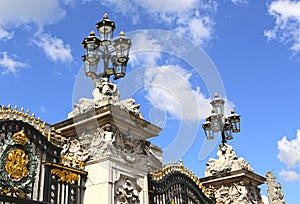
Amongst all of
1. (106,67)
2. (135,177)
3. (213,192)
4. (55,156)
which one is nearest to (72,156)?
(55,156)

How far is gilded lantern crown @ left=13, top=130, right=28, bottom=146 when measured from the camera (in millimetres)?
5824

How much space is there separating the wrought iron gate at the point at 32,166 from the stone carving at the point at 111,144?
0.41 meters

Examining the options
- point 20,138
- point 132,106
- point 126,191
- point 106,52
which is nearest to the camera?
point 20,138

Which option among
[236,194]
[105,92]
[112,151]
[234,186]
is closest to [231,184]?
[234,186]

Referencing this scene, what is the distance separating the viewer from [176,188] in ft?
28.7

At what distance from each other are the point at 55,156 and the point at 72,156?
0.36 m

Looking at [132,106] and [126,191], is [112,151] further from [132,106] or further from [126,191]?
[132,106]

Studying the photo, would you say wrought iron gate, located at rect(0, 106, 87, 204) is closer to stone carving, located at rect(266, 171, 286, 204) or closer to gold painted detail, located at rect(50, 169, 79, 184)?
gold painted detail, located at rect(50, 169, 79, 184)

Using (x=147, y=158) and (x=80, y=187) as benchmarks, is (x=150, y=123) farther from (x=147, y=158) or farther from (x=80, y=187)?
(x=80, y=187)

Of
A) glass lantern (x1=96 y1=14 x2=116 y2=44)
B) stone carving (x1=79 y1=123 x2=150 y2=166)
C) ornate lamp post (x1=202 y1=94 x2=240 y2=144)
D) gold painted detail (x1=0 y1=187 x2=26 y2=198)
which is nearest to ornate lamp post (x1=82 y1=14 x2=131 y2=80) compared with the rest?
glass lantern (x1=96 y1=14 x2=116 y2=44)

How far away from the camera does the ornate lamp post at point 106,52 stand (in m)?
7.36

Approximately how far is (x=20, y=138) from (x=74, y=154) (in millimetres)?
1110

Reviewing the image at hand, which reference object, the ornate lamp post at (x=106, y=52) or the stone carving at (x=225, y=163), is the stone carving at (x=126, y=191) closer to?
the ornate lamp post at (x=106, y=52)

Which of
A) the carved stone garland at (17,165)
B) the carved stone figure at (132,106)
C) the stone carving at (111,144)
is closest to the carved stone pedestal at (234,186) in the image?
the stone carving at (111,144)
